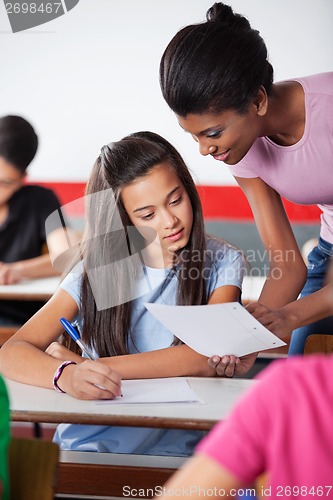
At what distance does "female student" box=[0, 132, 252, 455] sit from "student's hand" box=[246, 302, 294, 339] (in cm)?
9

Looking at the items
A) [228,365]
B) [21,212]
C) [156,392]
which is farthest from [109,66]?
[156,392]

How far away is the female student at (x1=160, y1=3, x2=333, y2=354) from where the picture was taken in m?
1.75

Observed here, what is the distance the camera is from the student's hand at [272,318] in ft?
5.94

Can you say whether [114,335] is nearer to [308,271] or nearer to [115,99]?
[308,271]

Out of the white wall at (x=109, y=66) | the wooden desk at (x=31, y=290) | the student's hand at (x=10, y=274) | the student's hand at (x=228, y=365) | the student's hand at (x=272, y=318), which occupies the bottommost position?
the wooden desk at (x=31, y=290)

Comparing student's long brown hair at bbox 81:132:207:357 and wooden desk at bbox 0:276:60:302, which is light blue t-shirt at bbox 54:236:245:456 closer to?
student's long brown hair at bbox 81:132:207:357

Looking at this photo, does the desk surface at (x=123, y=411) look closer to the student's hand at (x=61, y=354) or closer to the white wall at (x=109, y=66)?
the student's hand at (x=61, y=354)

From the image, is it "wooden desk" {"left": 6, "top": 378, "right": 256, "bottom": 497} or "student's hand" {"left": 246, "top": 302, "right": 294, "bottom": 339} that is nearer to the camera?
"wooden desk" {"left": 6, "top": 378, "right": 256, "bottom": 497}

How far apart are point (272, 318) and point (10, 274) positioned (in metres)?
1.76

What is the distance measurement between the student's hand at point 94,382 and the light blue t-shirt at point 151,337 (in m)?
0.33

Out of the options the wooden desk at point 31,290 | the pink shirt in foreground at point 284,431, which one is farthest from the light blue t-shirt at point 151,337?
the pink shirt in foreground at point 284,431

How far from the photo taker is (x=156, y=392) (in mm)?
1617

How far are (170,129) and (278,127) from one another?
1671 mm

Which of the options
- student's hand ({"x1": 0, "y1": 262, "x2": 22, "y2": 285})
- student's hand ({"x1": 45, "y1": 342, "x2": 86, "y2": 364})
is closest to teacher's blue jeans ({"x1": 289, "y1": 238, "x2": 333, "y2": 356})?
student's hand ({"x1": 45, "y1": 342, "x2": 86, "y2": 364})
